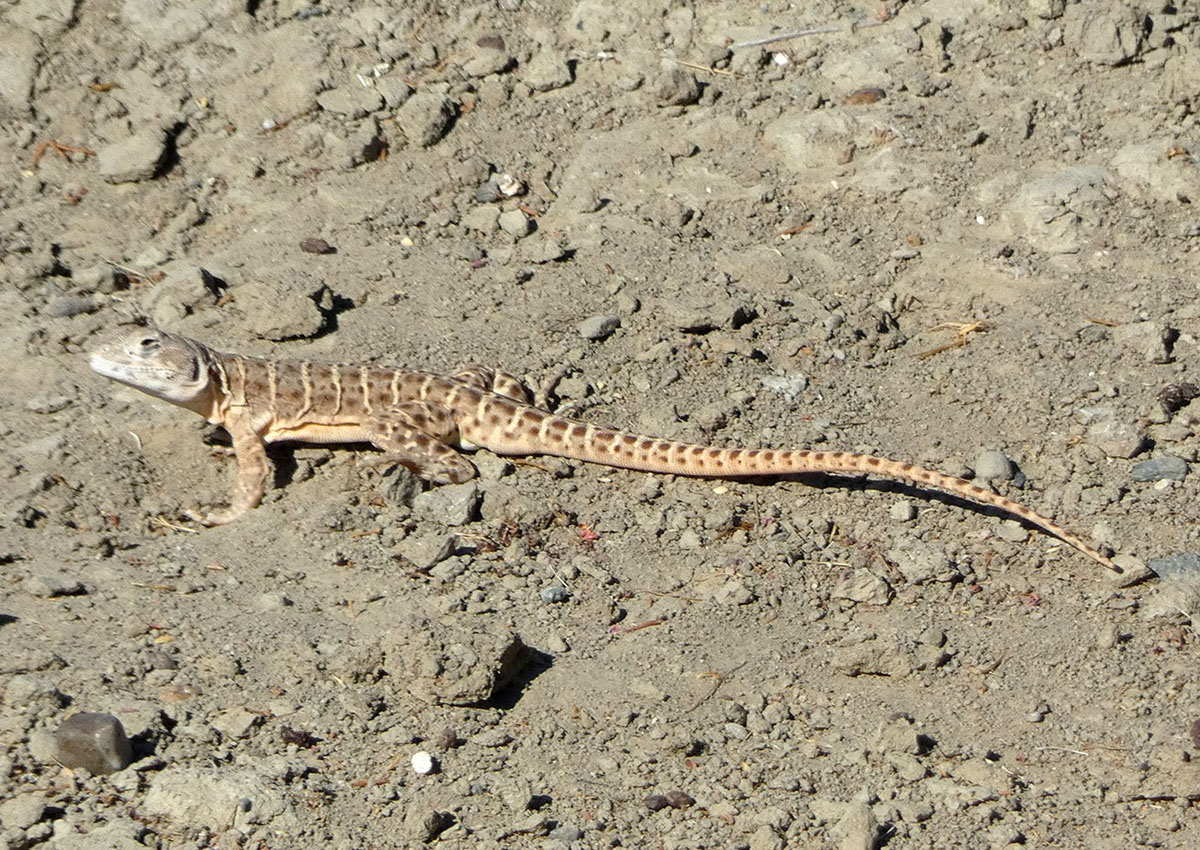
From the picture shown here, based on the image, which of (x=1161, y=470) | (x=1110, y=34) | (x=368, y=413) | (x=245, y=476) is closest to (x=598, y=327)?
(x=368, y=413)

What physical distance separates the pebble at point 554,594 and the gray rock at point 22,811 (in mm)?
2514

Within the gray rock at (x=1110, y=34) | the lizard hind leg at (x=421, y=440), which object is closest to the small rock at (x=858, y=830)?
the lizard hind leg at (x=421, y=440)

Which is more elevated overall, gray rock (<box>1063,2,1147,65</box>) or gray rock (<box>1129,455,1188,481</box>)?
gray rock (<box>1063,2,1147,65</box>)

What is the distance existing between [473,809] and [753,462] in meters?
2.65

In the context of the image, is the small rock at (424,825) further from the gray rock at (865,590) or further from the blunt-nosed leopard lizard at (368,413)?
the blunt-nosed leopard lizard at (368,413)

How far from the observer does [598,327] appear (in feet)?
29.7

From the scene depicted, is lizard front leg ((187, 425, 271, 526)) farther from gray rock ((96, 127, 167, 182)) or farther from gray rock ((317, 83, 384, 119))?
gray rock ((317, 83, 384, 119))

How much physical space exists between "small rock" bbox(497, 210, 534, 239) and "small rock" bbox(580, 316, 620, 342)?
1.08 meters

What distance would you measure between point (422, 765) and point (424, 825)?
44 cm

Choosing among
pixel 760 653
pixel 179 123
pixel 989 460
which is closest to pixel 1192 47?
pixel 989 460

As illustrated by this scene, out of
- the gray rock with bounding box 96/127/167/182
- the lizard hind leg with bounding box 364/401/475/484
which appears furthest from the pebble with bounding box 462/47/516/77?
the lizard hind leg with bounding box 364/401/475/484

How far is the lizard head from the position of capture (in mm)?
8211

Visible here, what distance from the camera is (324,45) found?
35.7 ft

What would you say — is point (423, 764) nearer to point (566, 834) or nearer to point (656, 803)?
point (566, 834)
